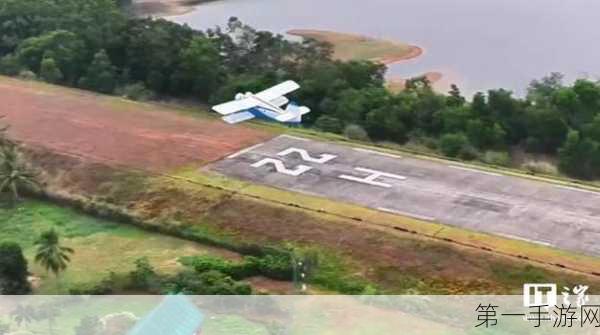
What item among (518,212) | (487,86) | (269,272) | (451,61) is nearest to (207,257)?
(269,272)

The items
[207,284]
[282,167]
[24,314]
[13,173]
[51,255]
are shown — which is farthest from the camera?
[282,167]

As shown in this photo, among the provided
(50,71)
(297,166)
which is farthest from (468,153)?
(50,71)

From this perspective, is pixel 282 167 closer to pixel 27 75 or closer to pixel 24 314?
pixel 24 314

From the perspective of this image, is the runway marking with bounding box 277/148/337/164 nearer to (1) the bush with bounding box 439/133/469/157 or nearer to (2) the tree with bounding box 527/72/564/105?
(1) the bush with bounding box 439/133/469/157

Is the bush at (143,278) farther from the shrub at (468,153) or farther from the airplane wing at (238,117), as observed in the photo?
the shrub at (468,153)

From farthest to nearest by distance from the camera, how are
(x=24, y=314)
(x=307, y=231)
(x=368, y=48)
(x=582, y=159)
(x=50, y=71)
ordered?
(x=368, y=48) → (x=50, y=71) → (x=582, y=159) → (x=307, y=231) → (x=24, y=314)

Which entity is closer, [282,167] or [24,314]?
[24,314]

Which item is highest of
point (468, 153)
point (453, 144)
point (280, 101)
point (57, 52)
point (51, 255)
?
point (57, 52)

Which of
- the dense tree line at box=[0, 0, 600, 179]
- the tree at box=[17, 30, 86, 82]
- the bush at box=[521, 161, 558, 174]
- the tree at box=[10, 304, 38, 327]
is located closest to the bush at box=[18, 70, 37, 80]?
the dense tree line at box=[0, 0, 600, 179]
